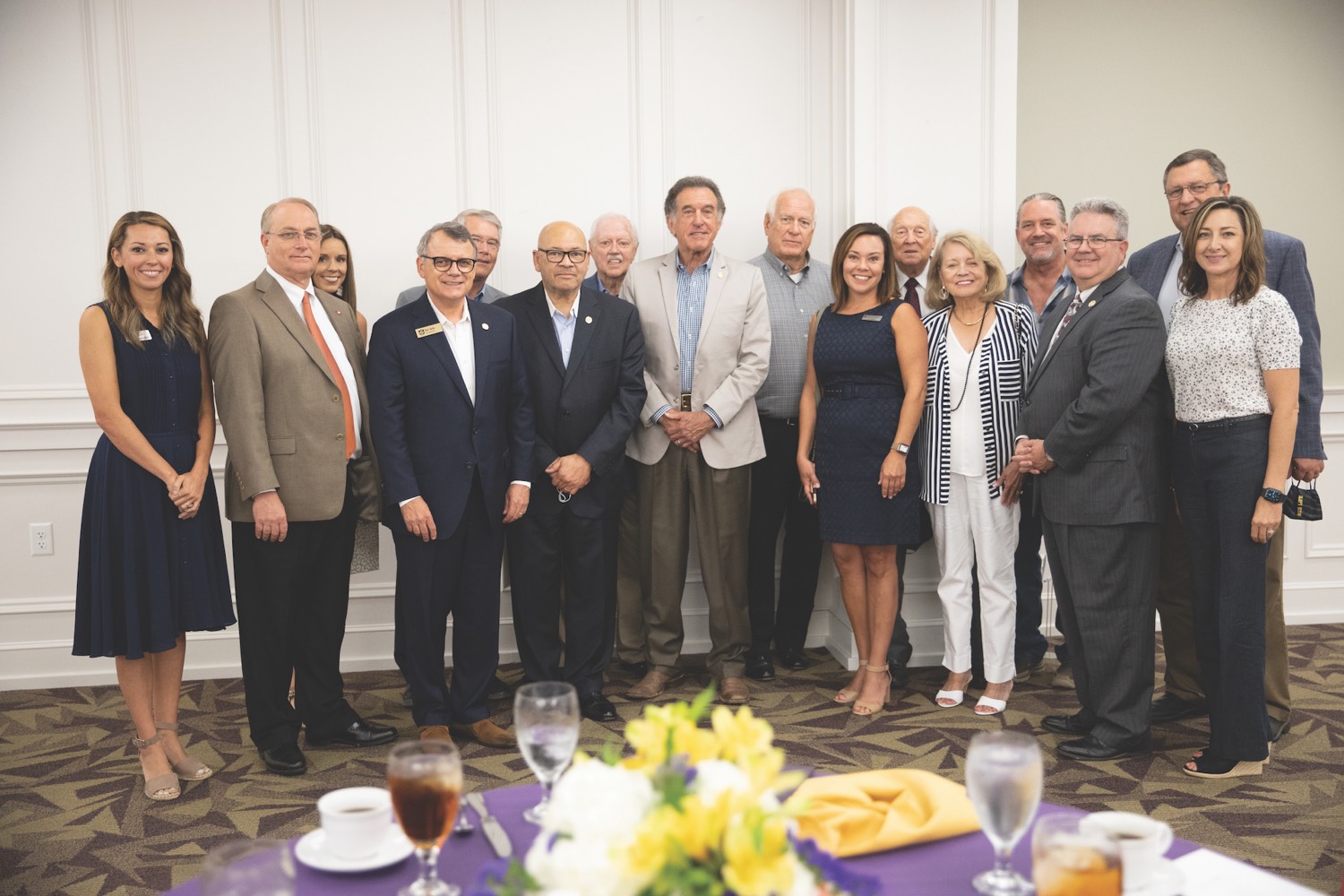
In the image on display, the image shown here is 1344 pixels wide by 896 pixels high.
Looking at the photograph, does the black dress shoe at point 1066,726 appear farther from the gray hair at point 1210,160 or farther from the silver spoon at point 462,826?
the silver spoon at point 462,826

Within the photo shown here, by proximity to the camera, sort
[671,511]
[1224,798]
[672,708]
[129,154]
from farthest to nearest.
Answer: [129,154] < [671,511] < [1224,798] < [672,708]

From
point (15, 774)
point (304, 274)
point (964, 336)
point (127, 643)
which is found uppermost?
point (304, 274)

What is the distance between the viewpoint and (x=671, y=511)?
423 centimetres

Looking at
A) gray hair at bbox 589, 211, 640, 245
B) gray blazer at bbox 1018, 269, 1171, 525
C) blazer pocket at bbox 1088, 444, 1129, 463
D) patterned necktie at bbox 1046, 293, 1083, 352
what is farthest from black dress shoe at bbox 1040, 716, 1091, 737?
gray hair at bbox 589, 211, 640, 245

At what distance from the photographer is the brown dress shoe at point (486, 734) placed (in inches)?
146

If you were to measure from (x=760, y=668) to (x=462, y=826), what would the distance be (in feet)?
10.7

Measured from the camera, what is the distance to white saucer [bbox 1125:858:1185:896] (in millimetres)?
1111

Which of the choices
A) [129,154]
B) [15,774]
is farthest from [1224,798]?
[129,154]

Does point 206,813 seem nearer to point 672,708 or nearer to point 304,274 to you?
point 304,274

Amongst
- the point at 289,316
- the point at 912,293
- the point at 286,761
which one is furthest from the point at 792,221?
the point at 286,761

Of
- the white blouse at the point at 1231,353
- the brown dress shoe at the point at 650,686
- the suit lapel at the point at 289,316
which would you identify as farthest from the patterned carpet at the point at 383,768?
the suit lapel at the point at 289,316

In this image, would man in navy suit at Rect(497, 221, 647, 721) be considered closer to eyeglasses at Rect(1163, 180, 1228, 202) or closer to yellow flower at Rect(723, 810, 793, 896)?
eyeglasses at Rect(1163, 180, 1228, 202)

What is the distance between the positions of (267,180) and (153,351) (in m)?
1.65

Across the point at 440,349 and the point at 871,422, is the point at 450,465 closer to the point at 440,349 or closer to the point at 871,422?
the point at 440,349
